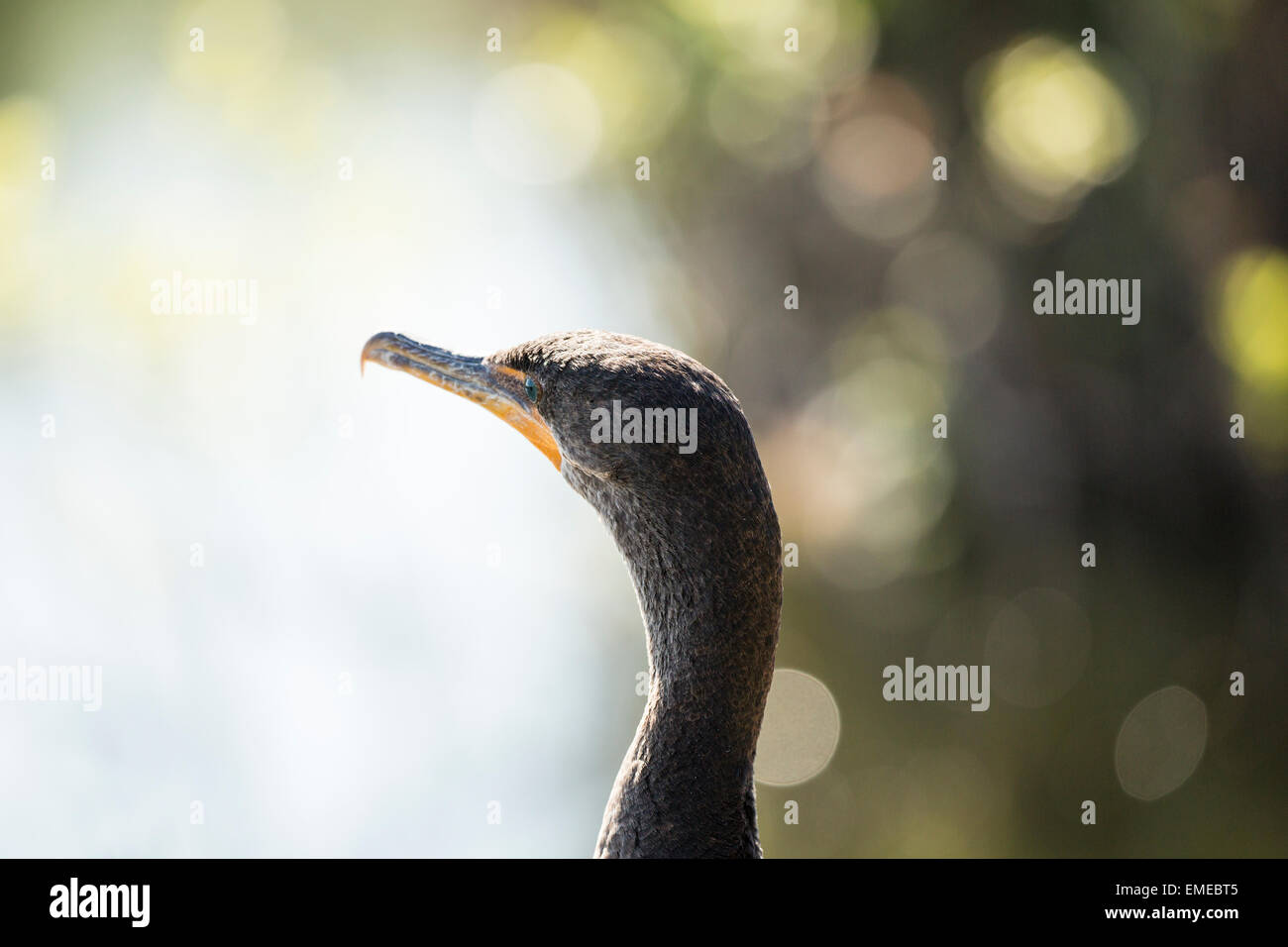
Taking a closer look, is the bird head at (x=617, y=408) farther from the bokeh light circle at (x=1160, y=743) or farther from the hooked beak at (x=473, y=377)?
the bokeh light circle at (x=1160, y=743)

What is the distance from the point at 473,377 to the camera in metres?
1.80

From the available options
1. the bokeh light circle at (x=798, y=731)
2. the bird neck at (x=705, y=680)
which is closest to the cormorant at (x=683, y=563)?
the bird neck at (x=705, y=680)

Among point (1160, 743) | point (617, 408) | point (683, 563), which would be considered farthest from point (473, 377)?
point (1160, 743)

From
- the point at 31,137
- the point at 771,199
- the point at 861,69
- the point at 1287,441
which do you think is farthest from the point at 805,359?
the point at 31,137

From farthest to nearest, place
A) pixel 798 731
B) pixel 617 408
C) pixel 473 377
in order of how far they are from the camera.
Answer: pixel 798 731
pixel 473 377
pixel 617 408

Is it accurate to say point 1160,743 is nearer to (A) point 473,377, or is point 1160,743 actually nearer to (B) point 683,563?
(B) point 683,563

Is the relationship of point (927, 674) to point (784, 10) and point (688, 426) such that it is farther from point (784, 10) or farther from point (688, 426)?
point (688, 426)

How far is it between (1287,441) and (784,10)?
3.12 m

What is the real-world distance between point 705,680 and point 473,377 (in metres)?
0.63

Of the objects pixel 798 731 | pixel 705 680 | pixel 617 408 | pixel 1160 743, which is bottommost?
pixel 1160 743

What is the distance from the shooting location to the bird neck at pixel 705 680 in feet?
5.15

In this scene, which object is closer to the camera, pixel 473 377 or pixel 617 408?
pixel 617 408

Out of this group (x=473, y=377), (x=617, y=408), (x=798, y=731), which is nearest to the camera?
(x=617, y=408)

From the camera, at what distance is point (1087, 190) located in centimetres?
507
